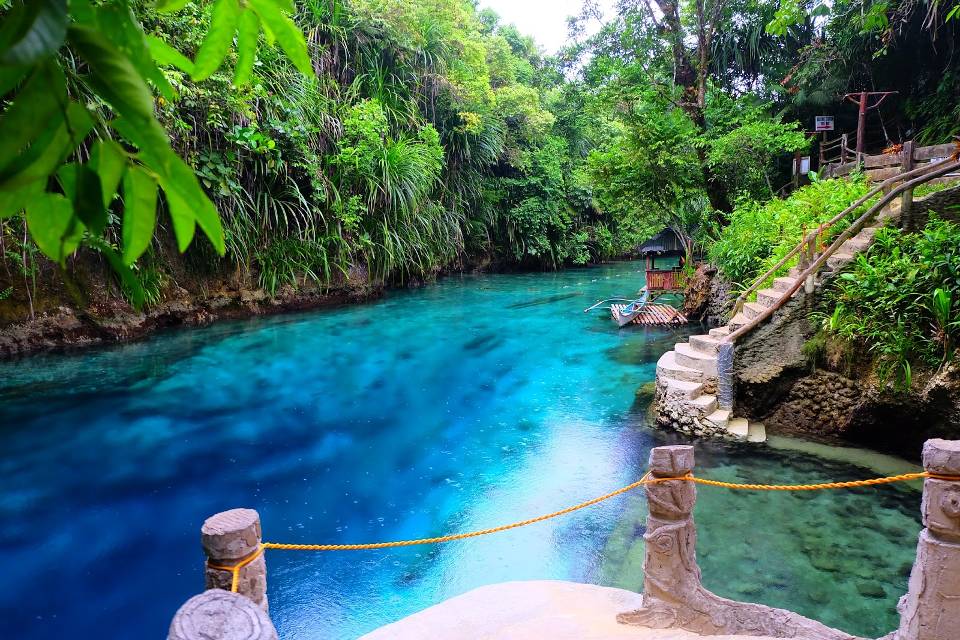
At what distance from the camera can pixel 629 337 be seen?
11.4 m

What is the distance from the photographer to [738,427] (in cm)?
598

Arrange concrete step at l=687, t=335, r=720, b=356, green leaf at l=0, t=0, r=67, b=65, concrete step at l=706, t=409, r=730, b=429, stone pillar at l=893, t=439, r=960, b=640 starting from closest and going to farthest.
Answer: green leaf at l=0, t=0, r=67, b=65
stone pillar at l=893, t=439, r=960, b=640
concrete step at l=706, t=409, r=730, b=429
concrete step at l=687, t=335, r=720, b=356

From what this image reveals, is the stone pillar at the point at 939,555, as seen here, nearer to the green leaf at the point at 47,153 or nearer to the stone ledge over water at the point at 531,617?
the stone ledge over water at the point at 531,617

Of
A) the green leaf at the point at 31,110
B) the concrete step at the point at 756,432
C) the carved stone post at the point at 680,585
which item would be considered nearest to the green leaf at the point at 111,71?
the green leaf at the point at 31,110

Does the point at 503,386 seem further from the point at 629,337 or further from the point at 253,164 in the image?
the point at 253,164

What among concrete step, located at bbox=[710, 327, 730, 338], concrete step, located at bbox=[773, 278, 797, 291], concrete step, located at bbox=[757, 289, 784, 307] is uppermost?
concrete step, located at bbox=[773, 278, 797, 291]

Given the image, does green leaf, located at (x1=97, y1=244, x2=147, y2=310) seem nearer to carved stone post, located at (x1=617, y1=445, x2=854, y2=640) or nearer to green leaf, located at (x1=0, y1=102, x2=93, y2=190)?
green leaf, located at (x1=0, y1=102, x2=93, y2=190)

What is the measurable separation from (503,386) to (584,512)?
12.4 feet

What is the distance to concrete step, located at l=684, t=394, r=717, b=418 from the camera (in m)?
6.04

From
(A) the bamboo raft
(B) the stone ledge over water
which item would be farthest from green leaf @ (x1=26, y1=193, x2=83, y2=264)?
(A) the bamboo raft

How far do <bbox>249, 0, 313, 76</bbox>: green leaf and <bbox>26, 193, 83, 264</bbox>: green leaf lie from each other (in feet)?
0.92

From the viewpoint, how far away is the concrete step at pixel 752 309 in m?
6.88

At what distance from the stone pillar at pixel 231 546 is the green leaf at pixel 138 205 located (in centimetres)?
167

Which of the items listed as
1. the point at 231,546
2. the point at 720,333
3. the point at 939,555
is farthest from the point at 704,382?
the point at 231,546
